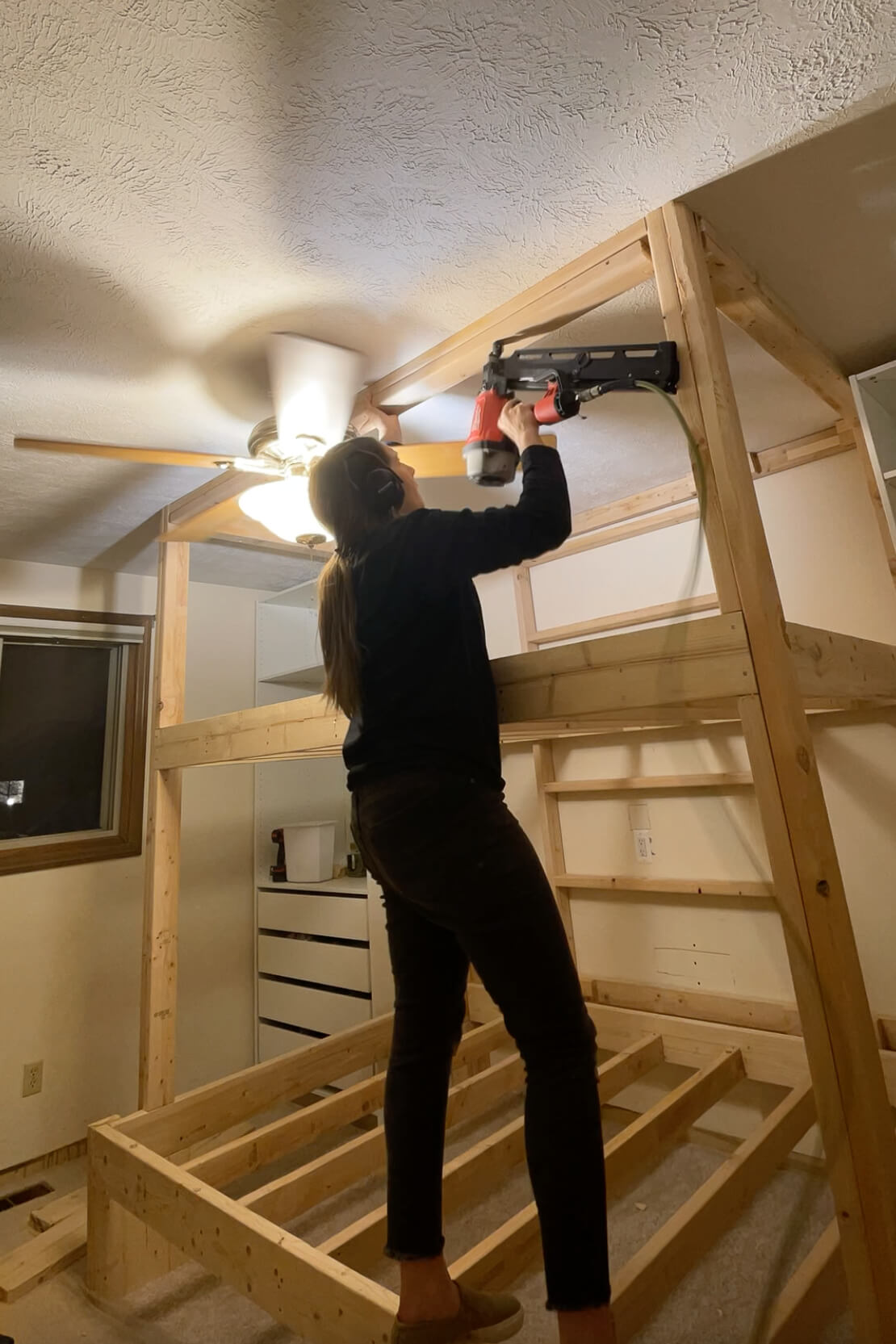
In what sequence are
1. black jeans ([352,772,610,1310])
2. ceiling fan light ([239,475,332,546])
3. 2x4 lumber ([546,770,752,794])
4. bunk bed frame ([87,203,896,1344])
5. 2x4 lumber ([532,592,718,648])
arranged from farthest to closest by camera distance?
2x4 lumber ([532,592,718,648]) < 2x4 lumber ([546,770,752,794]) < ceiling fan light ([239,475,332,546]) < bunk bed frame ([87,203,896,1344]) < black jeans ([352,772,610,1310])

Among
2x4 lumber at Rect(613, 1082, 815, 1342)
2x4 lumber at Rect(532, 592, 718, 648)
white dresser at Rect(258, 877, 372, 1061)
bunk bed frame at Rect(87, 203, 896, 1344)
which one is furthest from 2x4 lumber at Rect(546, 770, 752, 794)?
white dresser at Rect(258, 877, 372, 1061)

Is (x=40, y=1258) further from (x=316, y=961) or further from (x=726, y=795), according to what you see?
(x=726, y=795)

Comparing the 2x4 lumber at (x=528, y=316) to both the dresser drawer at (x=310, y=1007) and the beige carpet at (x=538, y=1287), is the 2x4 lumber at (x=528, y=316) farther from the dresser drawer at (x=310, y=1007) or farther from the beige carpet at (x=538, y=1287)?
the dresser drawer at (x=310, y=1007)

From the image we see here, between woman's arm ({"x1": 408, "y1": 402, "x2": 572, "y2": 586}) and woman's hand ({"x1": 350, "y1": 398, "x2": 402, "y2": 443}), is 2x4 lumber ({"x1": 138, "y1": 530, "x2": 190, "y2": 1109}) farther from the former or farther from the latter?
woman's arm ({"x1": 408, "y1": 402, "x2": 572, "y2": 586})

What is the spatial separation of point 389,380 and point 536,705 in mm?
991

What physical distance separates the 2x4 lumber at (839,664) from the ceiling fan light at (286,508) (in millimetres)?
1120

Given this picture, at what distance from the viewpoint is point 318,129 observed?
1095 mm

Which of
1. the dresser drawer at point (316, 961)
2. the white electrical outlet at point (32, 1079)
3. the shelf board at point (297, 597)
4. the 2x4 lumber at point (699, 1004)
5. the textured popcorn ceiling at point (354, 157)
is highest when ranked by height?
the shelf board at point (297, 597)

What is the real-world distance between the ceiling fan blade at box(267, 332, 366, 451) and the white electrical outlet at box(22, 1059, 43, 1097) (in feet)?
8.28

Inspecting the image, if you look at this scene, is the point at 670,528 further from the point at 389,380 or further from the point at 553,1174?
the point at 553,1174

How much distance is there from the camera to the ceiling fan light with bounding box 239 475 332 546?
1.72 m

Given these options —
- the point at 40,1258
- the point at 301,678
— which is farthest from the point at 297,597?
the point at 40,1258

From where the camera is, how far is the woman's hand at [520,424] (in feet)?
4.07

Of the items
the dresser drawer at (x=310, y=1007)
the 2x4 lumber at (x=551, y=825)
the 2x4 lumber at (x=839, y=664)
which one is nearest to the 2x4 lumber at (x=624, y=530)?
the 2x4 lumber at (x=551, y=825)
